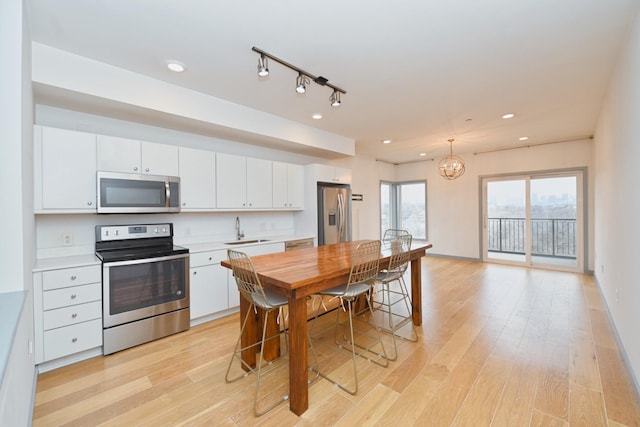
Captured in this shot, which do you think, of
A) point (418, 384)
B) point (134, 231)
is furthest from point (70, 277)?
point (418, 384)

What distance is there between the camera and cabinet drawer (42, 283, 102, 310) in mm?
2254

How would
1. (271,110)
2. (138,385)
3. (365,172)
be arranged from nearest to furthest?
1. (138,385)
2. (271,110)
3. (365,172)

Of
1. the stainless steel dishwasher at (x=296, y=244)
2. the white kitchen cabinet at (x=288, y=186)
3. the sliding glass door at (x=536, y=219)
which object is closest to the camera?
the stainless steel dishwasher at (x=296, y=244)

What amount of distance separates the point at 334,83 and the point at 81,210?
2.69 m

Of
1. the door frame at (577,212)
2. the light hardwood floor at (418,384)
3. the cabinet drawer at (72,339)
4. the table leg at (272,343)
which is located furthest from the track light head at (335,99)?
the door frame at (577,212)

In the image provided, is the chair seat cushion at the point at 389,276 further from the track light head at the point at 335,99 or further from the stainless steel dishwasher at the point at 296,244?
the track light head at the point at 335,99

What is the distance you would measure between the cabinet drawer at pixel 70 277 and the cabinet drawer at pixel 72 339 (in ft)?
1.17

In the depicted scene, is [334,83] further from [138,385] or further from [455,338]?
[138,385]

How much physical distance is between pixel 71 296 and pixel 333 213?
3.35 metres

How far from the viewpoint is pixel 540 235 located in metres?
5.88

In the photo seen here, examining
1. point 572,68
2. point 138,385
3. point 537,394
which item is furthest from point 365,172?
point 138,385

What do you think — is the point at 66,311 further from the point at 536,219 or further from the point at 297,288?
the point at 536,219

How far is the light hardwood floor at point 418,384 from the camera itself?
69.0 inches

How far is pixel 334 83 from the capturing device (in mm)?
2861
